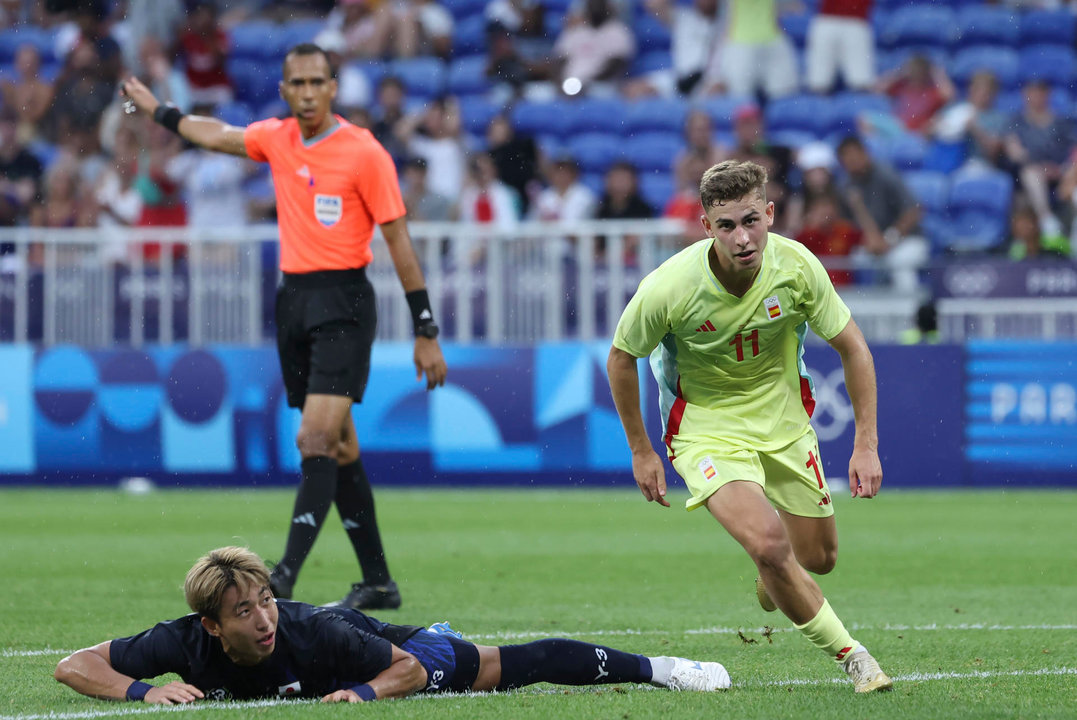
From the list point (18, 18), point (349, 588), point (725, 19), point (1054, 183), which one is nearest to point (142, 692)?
point (349, 588)

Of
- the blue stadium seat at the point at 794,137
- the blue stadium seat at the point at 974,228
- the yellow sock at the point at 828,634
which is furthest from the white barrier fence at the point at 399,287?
the yellow sock at the point at 828,634

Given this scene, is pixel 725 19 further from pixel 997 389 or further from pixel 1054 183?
pixel 997 389

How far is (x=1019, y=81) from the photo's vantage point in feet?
68.5

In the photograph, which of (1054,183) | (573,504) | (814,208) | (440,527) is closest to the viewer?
(440,527)

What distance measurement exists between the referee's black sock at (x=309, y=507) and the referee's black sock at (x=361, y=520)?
1.03 ft

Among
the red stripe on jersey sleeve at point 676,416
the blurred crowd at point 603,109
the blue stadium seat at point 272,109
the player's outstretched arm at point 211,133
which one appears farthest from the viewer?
the blue stadium seat at point 272,109

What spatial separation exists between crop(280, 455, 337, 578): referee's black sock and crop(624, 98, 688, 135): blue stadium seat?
41.1 ft

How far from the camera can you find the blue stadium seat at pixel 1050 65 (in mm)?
20859

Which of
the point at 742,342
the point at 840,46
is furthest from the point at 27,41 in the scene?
the point at 742,342

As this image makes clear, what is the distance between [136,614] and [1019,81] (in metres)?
16.0

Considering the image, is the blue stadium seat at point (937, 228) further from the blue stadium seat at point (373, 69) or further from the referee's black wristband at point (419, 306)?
the referee's black wristband at point (419, 306)

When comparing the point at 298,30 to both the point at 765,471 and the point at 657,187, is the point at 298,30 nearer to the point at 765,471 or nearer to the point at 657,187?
the point at 657,187

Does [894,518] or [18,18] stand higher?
[18,18]

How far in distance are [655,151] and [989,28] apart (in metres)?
5.07
